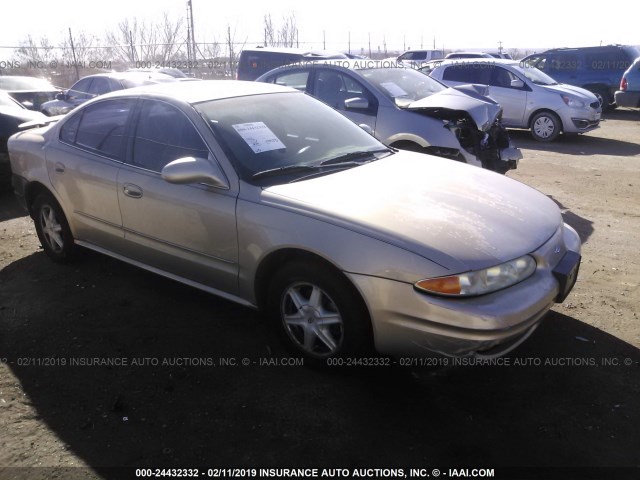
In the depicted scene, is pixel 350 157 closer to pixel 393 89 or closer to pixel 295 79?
pixel 393 89

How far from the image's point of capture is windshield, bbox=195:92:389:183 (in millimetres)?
3479

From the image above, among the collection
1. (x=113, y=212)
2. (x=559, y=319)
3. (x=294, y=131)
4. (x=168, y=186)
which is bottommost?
(x=559, y=319)

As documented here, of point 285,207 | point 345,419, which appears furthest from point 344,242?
point 345,419

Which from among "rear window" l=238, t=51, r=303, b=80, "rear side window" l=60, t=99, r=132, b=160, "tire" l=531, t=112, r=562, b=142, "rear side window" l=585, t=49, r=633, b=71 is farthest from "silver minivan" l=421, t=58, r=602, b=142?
"rear side window" l=60, t=99, r=132, b=160

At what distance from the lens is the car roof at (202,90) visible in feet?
12.7

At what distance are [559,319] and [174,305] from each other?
108 inches

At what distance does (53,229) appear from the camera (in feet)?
15.8

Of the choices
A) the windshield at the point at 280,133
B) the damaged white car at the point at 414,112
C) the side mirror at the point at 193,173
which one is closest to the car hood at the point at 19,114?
the damaged white car at the point at 414,112

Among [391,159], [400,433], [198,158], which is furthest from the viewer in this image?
[391,159]

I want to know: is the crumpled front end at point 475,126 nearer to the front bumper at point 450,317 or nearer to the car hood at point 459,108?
the car hood at point 459,108

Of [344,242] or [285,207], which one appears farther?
[285,207]

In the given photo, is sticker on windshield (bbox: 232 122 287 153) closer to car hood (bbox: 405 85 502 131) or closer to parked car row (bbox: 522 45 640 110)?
car hood (bbox: 405 85 502 131)

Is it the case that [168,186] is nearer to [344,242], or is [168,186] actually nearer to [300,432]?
[344,242]

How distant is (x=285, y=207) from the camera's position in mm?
3119
